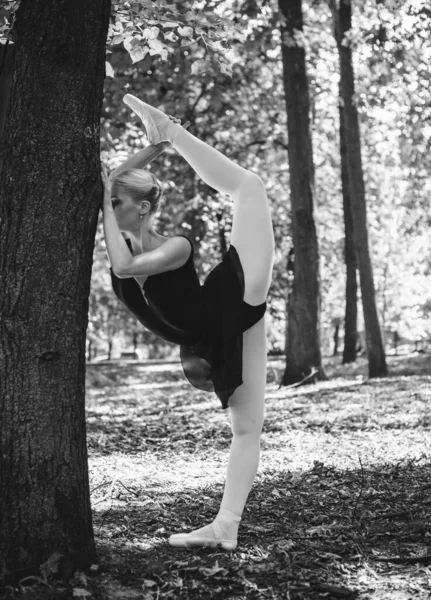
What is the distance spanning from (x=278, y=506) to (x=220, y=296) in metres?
1.97

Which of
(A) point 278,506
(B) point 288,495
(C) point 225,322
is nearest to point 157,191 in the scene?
(C) point 225,322

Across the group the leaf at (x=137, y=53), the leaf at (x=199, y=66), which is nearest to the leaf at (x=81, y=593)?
the leaf at (x=137, y=53)

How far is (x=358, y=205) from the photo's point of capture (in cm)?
1484

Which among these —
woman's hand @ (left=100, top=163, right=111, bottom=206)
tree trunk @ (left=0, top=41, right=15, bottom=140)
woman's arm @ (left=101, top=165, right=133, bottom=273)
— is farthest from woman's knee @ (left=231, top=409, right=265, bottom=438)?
tree trunk @ (left=0, top=41, right=15, bottom=140)

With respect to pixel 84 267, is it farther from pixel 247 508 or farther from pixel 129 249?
pixel 247 508

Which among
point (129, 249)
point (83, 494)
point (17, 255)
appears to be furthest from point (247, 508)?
point (17, 255)

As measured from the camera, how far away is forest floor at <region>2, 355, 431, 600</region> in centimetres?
356

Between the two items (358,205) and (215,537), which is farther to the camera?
(358,205)

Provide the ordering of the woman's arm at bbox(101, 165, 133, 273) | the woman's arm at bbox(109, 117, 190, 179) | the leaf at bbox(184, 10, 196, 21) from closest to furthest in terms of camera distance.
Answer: the woman's arm at bbox(101, 165, 133, 273)
the woman's arm at bbox(109, 117, 190, 179)
the leaf at bbox(184, 10, 196, 21)

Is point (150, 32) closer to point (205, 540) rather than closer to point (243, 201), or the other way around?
point (243, 201)

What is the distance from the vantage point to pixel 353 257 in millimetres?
19891

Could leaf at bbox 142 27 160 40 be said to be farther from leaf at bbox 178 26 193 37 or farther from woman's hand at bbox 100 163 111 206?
woman's hand at bbox 100 163 111 206

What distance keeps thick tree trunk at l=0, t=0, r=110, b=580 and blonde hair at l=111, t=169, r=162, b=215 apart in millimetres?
219

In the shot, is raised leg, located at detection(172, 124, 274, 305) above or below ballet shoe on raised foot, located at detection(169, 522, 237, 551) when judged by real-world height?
above
